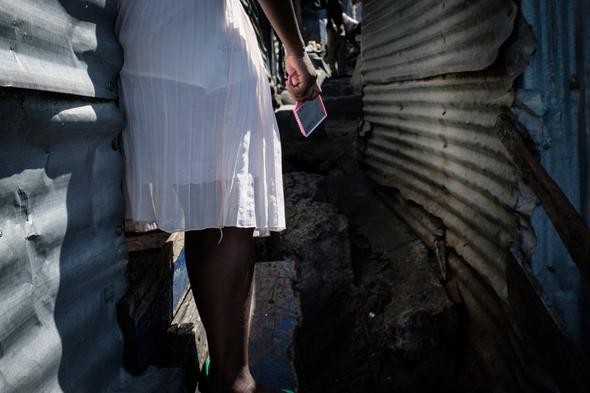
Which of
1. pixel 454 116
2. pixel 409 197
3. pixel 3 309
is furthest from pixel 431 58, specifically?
pixel 3 309

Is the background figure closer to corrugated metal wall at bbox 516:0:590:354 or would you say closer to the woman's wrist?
corrugated metal wall at bbox 516:0:590:354

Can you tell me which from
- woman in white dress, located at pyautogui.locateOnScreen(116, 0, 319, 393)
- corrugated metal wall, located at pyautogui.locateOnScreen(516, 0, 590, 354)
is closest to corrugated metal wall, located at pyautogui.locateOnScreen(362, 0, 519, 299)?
corrugated metal wall, located at pyautogui.locateOnScreen(516, 0, 590, 354)

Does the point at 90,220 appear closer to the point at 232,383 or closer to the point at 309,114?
the point at 232,383

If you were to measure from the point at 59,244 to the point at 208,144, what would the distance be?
0.53 meters

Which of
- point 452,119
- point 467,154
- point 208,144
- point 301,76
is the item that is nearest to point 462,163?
point 467,154

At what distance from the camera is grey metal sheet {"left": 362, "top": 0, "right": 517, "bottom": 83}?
258 centimetres

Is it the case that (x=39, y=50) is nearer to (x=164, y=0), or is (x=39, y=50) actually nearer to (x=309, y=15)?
(x=164, y=0)

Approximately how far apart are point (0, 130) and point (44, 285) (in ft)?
1.32

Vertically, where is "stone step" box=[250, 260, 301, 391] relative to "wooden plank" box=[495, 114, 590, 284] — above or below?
below

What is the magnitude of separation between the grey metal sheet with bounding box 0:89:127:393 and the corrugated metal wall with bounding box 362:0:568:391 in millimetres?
2063

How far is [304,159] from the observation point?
605 cm

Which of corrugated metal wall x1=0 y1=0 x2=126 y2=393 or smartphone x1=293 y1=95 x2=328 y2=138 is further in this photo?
smartphone x1=293 y1=95 x2=328 y2=138

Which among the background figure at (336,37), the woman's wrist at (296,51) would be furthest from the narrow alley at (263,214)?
the background figure at (336,37)

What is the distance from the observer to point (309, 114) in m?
2.04
